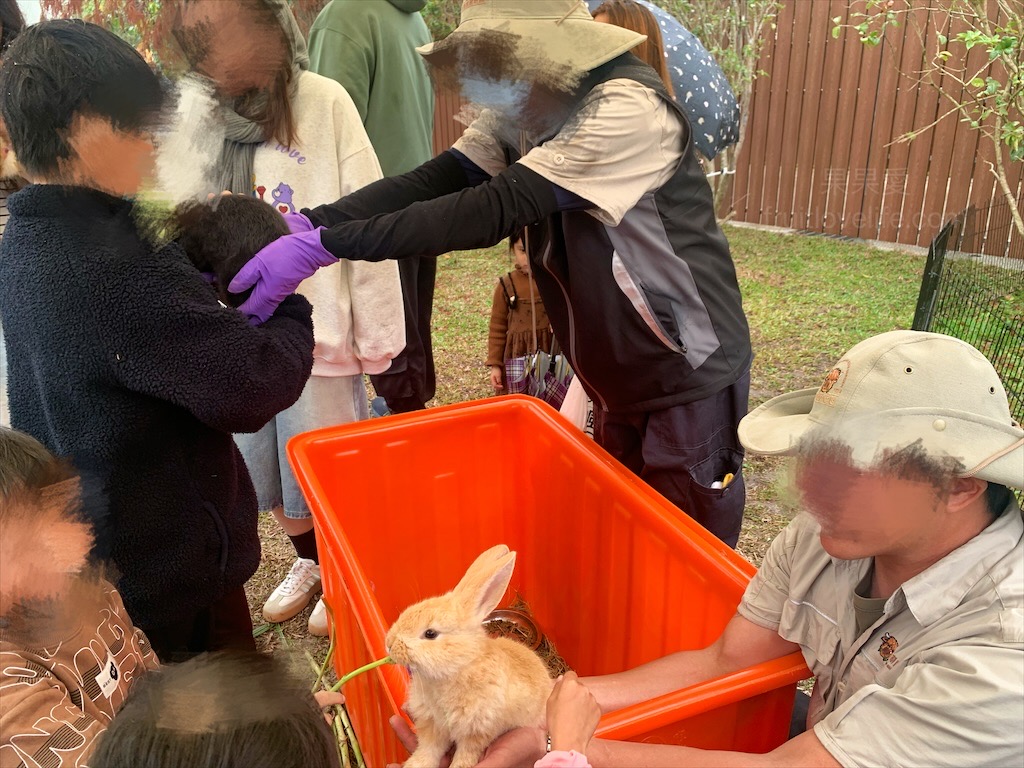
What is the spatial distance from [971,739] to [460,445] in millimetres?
1515

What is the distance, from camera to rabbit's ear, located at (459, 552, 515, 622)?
43.8 inches

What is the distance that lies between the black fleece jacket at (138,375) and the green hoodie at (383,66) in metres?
1.72

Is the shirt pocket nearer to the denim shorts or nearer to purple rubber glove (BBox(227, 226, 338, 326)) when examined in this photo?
purple rubber glove (BBox(227, 226, 338, 326))

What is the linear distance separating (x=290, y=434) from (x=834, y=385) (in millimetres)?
1791

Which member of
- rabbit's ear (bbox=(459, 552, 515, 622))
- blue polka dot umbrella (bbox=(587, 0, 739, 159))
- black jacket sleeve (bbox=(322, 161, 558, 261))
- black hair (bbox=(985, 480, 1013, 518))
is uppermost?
blue polka dot umbrella (bbox=(587, 0, 739, 159))

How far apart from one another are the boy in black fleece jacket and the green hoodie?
172cm

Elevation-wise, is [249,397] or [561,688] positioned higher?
[249,397]

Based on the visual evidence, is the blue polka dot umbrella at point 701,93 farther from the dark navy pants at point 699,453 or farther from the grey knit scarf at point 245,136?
the grey knit scarf at point 245,136

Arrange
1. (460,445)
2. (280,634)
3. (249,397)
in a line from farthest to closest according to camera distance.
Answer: (280,634), (460,445), (249,397)

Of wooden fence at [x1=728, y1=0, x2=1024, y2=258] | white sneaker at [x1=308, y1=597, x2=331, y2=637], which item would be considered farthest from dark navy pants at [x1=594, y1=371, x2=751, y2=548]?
wooden fence at [x1=728, y1=0, x2=1024, y2=258]

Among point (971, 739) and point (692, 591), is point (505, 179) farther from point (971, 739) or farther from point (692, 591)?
point (971, 739)

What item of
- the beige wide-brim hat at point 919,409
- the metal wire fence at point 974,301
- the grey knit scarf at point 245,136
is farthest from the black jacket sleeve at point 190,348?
the metal wire fence at point 974,301

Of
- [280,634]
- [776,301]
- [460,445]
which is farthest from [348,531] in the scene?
[776,301]

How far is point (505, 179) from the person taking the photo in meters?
1.52
